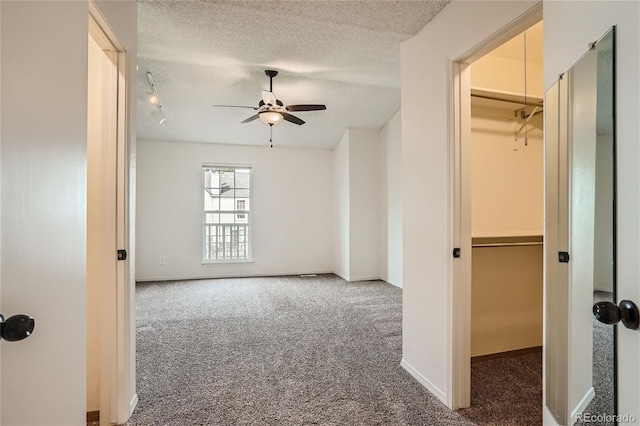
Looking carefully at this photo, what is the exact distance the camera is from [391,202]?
17.9 feet

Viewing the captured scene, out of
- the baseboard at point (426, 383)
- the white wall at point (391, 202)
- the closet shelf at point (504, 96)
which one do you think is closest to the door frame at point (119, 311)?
the baseboard at point (426, 383)

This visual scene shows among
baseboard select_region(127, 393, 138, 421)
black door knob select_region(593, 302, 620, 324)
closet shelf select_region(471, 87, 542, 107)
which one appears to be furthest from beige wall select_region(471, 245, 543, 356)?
baseboard select_region(127, 393, 138, 421)

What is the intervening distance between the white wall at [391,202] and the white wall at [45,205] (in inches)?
182

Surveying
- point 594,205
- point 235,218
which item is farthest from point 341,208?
point 594,205

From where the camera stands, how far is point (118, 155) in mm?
1701

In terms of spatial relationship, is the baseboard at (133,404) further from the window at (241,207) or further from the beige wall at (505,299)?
the window at (241,207)

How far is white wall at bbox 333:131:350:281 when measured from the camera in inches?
229

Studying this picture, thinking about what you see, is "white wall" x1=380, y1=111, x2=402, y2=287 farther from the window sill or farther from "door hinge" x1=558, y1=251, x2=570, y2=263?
"door hinge" x1=558, y1=251, x2=570, y2=263

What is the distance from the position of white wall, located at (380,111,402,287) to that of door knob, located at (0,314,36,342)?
4.80 metres

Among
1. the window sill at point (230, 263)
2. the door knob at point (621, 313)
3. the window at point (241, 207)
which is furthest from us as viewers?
the window at point (241, 207)

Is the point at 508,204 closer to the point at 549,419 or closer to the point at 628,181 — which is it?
the point at 549,419

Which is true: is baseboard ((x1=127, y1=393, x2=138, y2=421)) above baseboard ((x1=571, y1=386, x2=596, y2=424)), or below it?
below

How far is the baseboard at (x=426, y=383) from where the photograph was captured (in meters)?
1.92

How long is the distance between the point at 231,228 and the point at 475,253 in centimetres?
477
